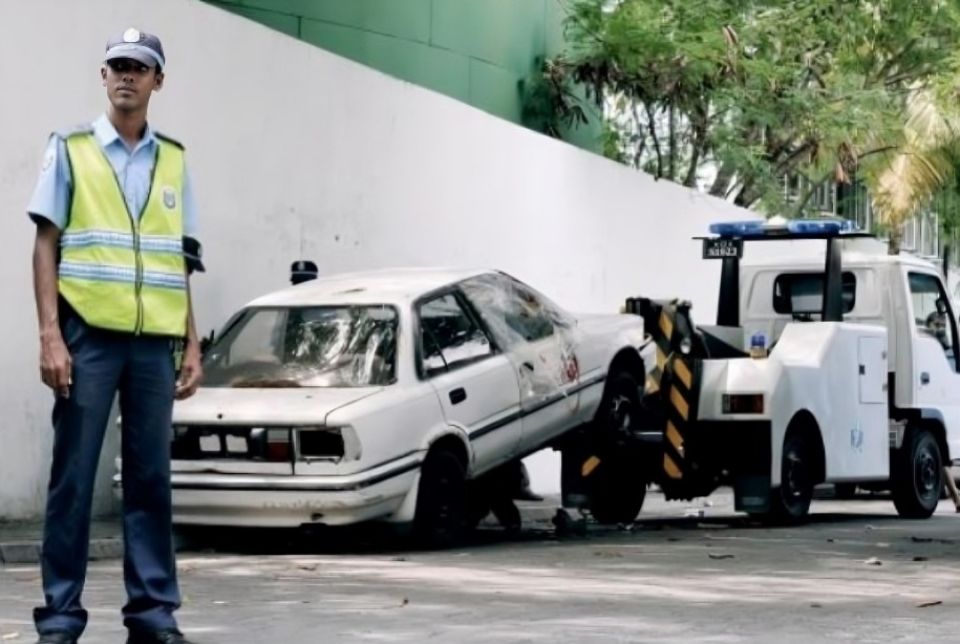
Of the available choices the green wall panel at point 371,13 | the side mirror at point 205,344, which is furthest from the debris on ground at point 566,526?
the green wall panel at point 371,13

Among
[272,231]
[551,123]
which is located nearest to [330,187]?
[272,231]

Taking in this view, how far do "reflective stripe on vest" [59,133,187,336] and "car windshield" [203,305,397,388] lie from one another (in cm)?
575

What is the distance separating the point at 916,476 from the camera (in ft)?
59.5

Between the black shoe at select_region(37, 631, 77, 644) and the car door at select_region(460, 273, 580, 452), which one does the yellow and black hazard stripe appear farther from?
the black shoe at select_region(37, 631, 77, 644)

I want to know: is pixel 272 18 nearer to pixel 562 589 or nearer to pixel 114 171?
pixel 562 589

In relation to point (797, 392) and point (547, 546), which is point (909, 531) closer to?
point (797, 392)

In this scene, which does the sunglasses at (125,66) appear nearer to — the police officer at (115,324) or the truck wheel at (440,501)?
the police officer at (115,324)

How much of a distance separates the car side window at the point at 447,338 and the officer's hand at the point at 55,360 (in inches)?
243

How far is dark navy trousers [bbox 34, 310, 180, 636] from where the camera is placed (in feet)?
23.5

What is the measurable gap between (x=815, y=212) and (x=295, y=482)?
26.5m

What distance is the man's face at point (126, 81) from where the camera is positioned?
7230mm

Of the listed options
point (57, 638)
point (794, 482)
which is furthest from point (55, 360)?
point (794, 482)

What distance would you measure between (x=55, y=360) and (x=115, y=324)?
0.24m

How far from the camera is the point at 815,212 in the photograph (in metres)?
37.8
